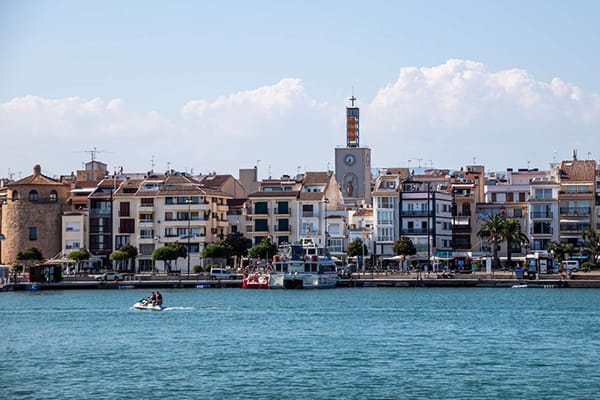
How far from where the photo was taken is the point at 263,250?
5020 inches

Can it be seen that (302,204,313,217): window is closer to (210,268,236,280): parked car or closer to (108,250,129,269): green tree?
(210,268,236,280): parked car

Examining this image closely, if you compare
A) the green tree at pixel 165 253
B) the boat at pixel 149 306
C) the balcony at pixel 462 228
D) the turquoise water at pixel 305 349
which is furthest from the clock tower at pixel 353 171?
the boat at pixel 149 306

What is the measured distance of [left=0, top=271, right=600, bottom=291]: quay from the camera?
4434 inches

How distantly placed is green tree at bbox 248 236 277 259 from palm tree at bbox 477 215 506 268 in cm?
2095

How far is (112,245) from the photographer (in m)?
136

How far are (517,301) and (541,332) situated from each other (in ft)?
84.7

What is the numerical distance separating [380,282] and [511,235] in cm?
1665

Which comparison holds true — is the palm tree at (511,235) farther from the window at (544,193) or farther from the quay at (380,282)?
the quay at (380,282)

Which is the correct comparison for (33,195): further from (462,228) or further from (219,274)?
(462,228)

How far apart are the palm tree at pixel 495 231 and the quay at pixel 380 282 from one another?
4.84 m

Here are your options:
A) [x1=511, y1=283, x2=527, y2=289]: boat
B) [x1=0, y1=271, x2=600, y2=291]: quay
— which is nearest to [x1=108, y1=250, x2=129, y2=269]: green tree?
[x1=0, y1=271, x2=600, y2=291]: quay

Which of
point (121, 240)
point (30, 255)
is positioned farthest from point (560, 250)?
point (30, 255)

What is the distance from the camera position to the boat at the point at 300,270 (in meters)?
114

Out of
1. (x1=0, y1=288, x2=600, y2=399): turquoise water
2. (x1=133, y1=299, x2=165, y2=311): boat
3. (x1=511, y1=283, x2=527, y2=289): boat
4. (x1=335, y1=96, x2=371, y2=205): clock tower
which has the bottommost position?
(x1=0, y1=288, x2=600, y2=399): turquoise water
